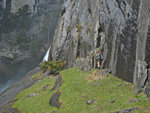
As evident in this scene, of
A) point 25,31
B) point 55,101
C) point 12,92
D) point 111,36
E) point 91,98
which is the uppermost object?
point 25,31

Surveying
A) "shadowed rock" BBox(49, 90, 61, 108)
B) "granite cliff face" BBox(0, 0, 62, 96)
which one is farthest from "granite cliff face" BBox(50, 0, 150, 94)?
"granite cliff face" BBox(0, 0, 62, 96)

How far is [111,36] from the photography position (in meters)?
16.4

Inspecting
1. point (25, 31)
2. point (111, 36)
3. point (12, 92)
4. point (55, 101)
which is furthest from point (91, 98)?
point (25, 31)

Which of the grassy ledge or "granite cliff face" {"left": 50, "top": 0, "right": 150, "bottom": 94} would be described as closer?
the grassy ledge

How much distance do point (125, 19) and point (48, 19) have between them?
6233 centimetres

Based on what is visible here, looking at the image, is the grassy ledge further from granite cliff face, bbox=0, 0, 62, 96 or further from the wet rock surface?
granite cliff face, bbox=0, 0, 62, 96

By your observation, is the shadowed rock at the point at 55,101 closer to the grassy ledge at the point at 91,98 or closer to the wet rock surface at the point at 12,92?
the grassy ledge at the point at 91,98

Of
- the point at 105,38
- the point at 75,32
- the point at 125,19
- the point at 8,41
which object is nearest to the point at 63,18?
the point at 75,32

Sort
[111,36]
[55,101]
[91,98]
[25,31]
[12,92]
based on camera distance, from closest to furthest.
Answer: [91,98] → [55,101] → [111,36] → [12,92] → [25,31]

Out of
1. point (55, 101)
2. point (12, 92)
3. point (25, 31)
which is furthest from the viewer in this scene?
point (25, 31)

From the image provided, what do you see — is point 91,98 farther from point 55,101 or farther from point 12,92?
point 12,92

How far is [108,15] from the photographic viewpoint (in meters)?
17.4

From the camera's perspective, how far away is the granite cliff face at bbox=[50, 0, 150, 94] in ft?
37.4

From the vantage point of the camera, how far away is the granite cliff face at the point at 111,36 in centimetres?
1139
